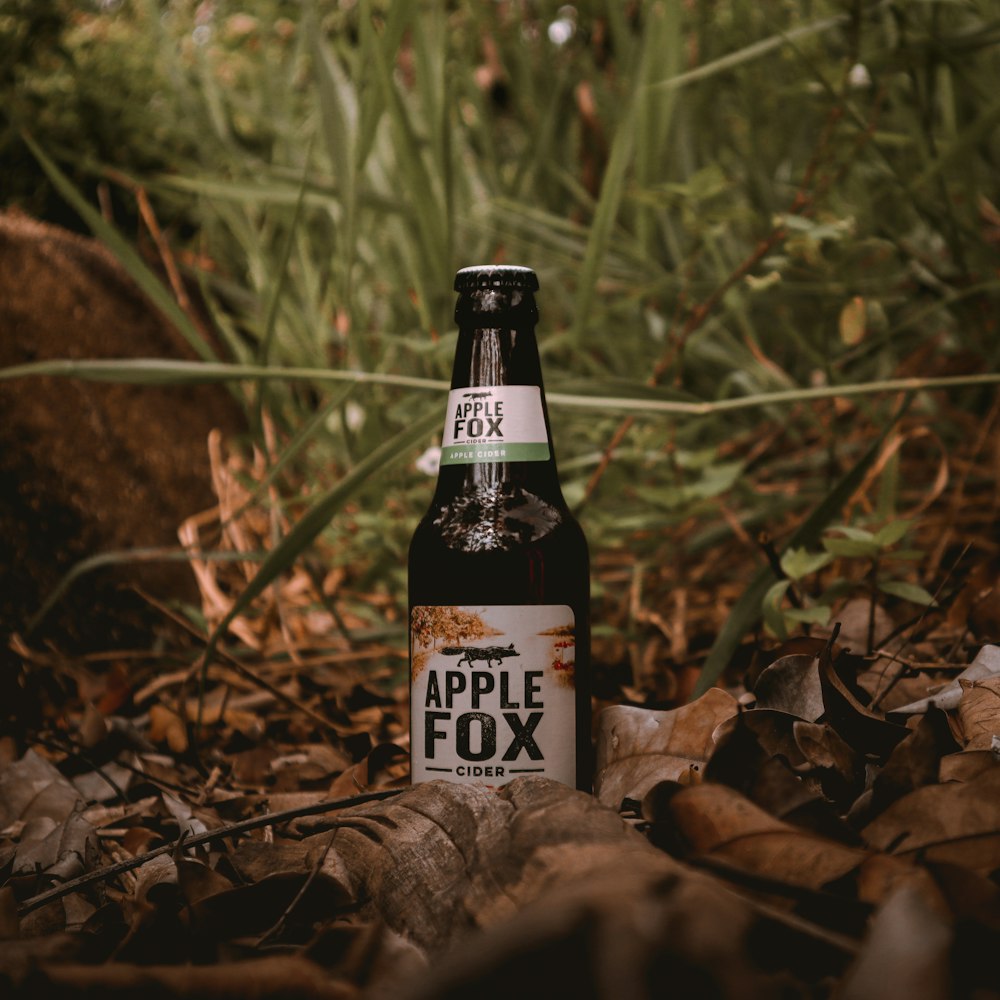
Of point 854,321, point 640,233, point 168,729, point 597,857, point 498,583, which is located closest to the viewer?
point 597,857

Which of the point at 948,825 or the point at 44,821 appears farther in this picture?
the point at 44,821

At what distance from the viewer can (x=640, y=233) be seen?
1.72 meters

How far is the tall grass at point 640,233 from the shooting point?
138cm

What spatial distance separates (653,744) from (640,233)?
1042 millimetres

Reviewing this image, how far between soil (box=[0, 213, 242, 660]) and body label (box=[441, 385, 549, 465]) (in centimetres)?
83

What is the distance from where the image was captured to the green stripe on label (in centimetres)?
108

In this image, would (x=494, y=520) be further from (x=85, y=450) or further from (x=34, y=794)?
(x=85, y=450)

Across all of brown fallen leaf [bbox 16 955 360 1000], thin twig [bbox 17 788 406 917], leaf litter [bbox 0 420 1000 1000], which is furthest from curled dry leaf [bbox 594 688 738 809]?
brown fallen leaf [bbox 16 955 360 1000]

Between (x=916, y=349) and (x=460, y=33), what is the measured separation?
1615mm

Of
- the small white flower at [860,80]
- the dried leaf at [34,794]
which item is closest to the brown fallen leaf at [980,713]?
the dried leaf at [34,794]

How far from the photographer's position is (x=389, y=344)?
185 cm

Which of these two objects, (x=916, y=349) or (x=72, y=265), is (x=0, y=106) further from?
(x=916, y=349)

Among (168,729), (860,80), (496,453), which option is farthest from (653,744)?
(860,80)

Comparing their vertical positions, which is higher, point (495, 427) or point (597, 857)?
point (495, 427)
